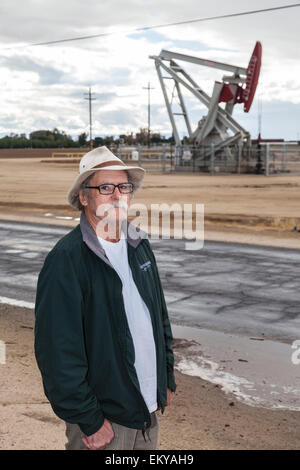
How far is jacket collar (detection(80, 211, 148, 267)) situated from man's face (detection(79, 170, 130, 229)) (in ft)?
0.22

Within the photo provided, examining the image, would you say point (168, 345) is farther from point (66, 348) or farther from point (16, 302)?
point (16, 302)

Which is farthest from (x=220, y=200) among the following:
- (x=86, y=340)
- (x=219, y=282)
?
(x=86, y=340)

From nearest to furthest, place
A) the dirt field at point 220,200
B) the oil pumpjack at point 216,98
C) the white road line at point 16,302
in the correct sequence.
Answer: the white road line at point 16,302
the dirt field at point 220,200
the oil pumpjack at point 216,98

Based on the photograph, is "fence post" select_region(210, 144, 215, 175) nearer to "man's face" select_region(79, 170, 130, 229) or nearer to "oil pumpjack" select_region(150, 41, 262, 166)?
"oil pumpjack" select_region(150, 41, 262, 166)

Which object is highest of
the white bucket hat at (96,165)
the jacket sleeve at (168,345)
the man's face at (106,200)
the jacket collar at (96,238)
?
the white bucket hat at (96,165)

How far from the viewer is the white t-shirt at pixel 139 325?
9.45 ft

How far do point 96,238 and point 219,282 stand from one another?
7830mm

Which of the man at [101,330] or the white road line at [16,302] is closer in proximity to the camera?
the man at [101,330]

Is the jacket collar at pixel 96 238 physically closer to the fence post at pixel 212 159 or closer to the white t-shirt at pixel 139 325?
the white t-shirt at pixel 139 325

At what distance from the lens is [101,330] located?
2.79 metres

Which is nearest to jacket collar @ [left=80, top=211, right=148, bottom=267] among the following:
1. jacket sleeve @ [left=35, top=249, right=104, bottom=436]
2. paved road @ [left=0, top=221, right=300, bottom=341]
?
jacket sleeve @ [left=35, top=249, right=104, bottom=436]

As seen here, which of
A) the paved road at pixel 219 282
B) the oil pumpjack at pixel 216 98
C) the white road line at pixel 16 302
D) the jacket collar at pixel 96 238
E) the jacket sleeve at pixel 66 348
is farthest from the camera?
the oil pumpjack at pixel 216 98

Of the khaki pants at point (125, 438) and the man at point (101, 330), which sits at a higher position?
the man at point (101, 330)

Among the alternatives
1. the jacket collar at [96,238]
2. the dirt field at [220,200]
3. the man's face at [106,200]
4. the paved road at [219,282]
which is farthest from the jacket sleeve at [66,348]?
the dirt field at [220,200]
